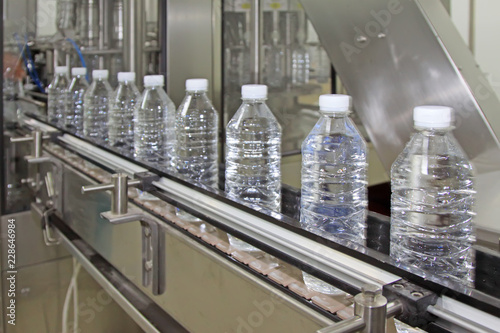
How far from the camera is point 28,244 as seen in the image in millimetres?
2494

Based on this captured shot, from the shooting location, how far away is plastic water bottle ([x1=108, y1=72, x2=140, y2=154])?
5.26ft

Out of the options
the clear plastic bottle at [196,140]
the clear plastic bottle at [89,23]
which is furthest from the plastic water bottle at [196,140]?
the clear plastic bottle at [89,23]

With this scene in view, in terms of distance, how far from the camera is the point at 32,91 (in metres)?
2.48

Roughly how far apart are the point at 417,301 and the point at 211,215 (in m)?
0.49

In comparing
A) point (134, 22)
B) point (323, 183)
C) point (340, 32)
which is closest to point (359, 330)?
point (323, 183)

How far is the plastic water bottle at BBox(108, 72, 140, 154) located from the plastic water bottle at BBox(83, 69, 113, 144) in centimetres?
11

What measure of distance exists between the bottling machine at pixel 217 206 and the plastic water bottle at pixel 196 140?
0.46 feet

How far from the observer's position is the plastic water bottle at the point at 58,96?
2150 millimetres

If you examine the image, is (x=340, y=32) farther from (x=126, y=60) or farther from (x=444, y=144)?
(x=126, y=60)

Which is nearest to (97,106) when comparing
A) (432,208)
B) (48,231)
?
(48,231)

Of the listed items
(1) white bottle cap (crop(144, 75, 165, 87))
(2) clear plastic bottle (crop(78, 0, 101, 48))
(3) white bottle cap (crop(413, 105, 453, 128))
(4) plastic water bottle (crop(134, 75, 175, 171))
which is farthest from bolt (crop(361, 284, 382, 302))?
(2) clear plastic bottle (crop(78, 0, 101, 48))

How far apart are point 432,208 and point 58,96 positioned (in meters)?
1.92

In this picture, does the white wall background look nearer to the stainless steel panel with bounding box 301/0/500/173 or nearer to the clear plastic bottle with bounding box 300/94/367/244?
the stainless steel panel with bounding box 301/0/500/173

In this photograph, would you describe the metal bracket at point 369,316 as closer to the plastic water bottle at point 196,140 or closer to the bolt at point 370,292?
the bolt at point 370,292
